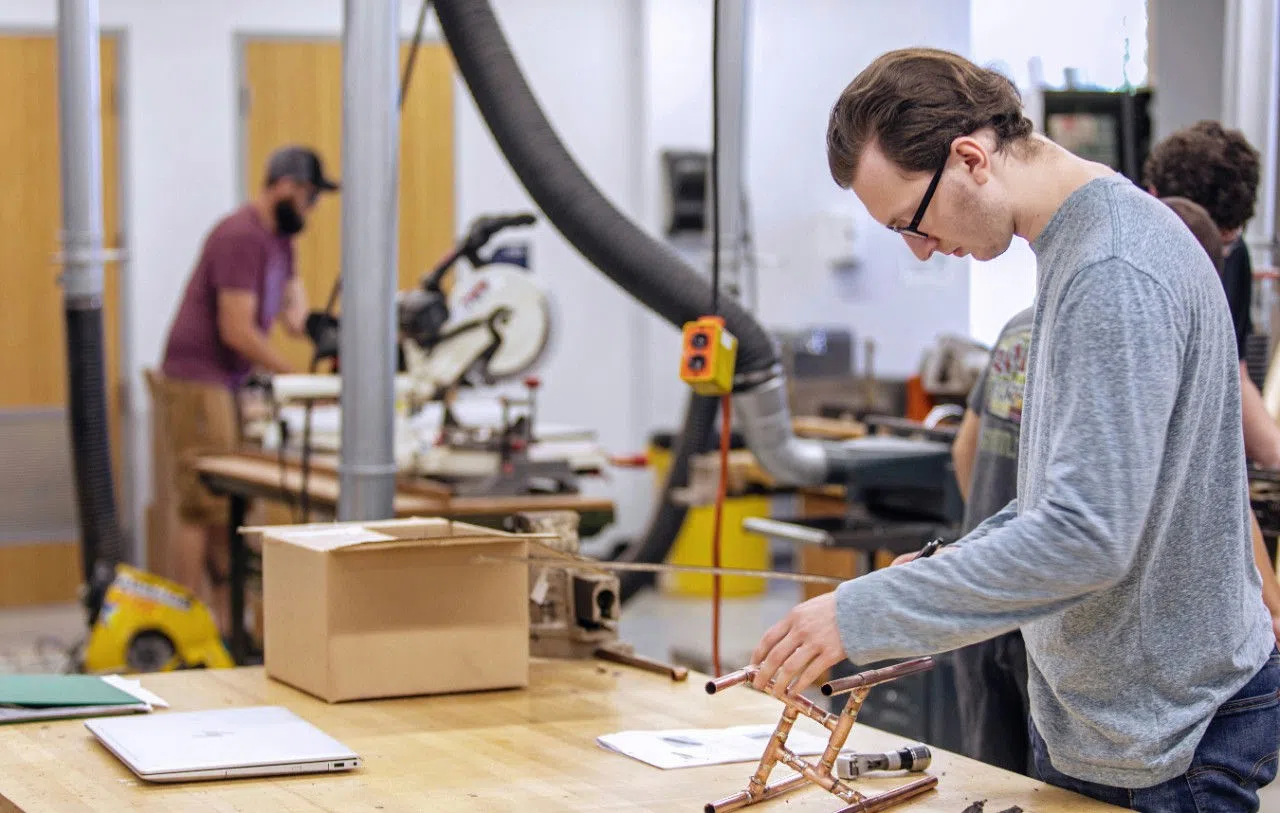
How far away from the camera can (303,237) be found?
626 cm

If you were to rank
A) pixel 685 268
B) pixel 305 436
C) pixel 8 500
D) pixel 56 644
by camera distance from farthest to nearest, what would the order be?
pixel 8 500, pixel 56 644, pixel 305 436, pixel 685 268

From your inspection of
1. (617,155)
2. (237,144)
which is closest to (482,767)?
(237,144)

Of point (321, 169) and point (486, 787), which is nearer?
point (486, 787)

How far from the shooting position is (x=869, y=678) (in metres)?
1.49

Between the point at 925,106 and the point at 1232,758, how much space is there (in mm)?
679

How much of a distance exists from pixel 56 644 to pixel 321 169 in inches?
76.2

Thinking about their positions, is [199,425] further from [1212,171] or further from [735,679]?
[735,679]

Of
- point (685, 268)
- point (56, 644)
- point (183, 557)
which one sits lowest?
point (56, 644)

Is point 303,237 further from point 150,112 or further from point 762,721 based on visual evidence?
point 762,721

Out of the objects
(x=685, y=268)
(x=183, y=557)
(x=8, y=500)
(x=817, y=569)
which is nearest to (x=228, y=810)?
(x=685, y=268)

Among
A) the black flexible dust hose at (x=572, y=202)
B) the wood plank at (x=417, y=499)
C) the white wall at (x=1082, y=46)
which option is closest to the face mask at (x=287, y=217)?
the wood plank at (x=417, y=499)

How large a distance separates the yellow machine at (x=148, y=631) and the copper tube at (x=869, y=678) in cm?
286

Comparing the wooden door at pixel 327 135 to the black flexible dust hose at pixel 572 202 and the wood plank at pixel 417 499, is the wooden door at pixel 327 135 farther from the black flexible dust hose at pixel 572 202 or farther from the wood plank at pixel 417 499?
the black flexible dust hose at pixel 572 202

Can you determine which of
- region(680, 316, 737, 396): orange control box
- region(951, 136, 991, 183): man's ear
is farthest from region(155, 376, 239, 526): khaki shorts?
region(951, 136, 991, 183): man's ear
